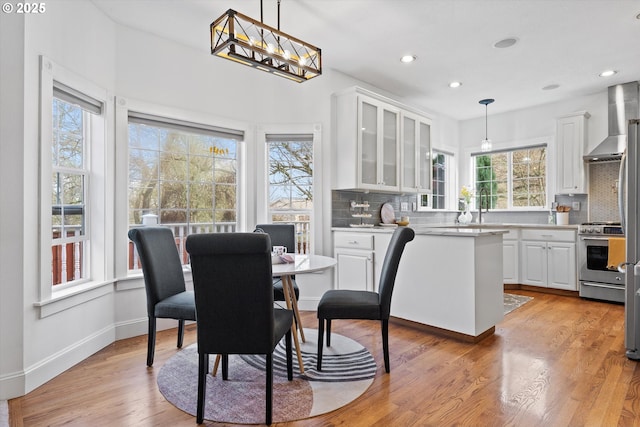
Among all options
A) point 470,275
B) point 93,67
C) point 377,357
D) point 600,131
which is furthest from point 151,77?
point 600,131

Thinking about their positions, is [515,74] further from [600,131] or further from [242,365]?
[242,365]

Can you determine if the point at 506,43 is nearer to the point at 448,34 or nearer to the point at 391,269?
the point at 448,34

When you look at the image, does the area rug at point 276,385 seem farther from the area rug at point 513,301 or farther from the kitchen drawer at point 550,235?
the kitchen drawer at point 550,235

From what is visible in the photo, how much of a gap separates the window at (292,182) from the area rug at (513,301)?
2.36 metres

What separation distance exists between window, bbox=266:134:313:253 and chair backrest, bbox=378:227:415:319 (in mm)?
1723

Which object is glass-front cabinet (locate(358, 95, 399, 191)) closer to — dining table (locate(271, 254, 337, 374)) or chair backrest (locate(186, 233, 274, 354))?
dining table (locate(271, 254, 337, 374))

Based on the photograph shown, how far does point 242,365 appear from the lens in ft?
8.11

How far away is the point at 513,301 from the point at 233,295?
12.6 feet

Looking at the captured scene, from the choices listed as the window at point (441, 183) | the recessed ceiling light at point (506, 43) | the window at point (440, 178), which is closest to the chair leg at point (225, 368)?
the recessed ceiling light at point (506, 43)

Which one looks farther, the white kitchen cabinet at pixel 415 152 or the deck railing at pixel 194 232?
the white kitchen cabinet at pixel 415 152

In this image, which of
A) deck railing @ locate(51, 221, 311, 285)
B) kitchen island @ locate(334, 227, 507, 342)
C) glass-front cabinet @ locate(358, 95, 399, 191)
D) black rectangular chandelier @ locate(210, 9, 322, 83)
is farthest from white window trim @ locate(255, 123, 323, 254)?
black rectangular chandelier @ locate(210, 9, 322, 83)

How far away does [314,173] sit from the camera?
400cm

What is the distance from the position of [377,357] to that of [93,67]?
3100mm

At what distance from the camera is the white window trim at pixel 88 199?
89.7 inches
